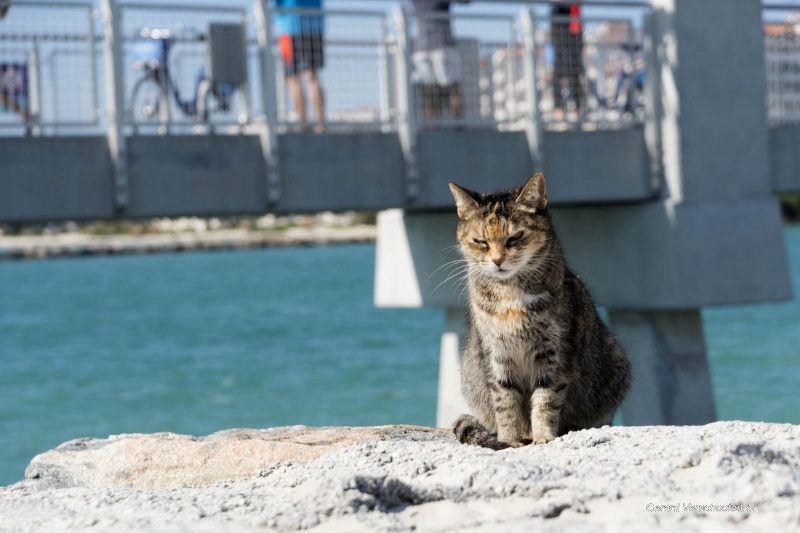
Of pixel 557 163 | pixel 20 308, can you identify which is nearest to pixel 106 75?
pixel 557 163

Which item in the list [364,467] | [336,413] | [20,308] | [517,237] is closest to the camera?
[364,467]

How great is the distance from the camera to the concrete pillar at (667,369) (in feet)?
56.7

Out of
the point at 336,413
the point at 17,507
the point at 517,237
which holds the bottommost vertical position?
the point at 336,413

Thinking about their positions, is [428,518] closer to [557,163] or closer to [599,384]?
[599,384]

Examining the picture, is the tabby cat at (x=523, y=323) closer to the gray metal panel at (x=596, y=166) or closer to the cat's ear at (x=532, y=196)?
the cat's ear at (x=532, y=196)

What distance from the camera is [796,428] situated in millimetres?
5809

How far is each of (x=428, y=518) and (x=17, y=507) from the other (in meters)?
2.04

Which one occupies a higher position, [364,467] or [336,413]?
[364,467]

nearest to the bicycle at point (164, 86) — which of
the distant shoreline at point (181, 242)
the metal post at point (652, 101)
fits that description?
the metal post at point (652, 101)

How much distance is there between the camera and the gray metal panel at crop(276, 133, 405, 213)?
14.0 metres

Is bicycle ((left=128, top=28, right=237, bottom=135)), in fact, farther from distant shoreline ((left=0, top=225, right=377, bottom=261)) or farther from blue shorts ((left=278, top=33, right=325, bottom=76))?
distant shoreline ((left=0, top=225, right=377, bottom=261))

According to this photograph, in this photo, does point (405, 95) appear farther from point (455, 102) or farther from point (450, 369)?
point (450, 369)

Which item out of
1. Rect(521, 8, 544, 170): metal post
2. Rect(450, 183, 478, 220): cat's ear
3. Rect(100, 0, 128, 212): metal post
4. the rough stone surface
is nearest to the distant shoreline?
Rect(521, 8, 544, 170): metal post

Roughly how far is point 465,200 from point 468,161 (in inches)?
336
